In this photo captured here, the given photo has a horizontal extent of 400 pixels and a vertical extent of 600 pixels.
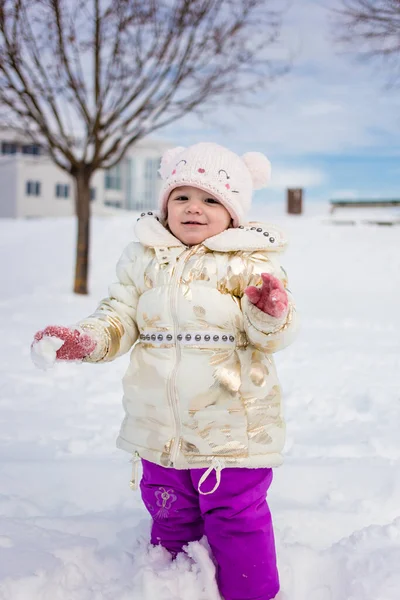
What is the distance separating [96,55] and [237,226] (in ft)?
32.6

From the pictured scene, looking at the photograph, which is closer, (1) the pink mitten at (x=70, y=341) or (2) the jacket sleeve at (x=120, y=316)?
(1) the pink mitten at (x=70, y=341)

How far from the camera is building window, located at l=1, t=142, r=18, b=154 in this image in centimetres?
4156

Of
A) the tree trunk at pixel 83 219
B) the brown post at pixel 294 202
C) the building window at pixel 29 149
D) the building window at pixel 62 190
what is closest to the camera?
the tree trunk at pixel 83 219

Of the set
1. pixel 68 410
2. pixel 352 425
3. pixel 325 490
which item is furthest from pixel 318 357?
pixel 325 490

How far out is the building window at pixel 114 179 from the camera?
41.9m

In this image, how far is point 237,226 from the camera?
2.63 m

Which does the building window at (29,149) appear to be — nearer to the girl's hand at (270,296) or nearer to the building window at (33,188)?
the building window at (33,188)

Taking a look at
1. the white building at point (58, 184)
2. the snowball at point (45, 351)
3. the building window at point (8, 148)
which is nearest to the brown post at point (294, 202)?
the white building at point (58, 184)

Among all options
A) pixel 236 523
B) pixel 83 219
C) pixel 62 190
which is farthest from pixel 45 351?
pixel 62 190

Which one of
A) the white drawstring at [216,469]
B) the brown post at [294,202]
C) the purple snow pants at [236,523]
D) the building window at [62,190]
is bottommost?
the purple snow pants at [236,523]

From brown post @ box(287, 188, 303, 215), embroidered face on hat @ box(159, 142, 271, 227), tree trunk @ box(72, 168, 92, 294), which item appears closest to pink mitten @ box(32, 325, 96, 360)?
embroidered face on hat @ box(159, 142, 271, 227)

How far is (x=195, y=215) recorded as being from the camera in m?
2.54

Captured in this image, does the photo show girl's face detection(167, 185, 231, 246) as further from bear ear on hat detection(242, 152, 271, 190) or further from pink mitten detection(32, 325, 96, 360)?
pink mitten detection(32, 325, 96, 360)

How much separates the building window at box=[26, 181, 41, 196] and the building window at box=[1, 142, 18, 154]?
6.30 meters
